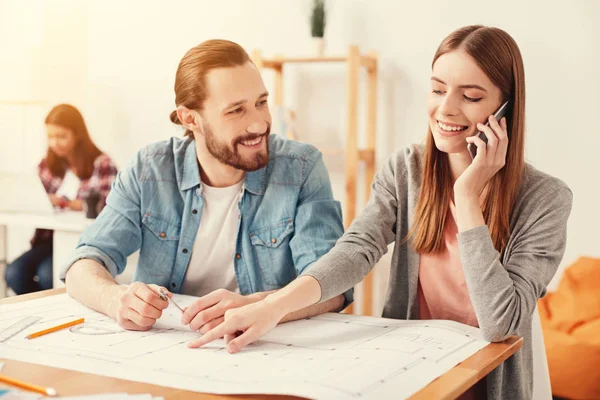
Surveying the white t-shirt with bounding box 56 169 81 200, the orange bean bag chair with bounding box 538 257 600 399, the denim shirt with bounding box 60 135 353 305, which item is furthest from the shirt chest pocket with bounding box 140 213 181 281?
the white t-shirt with bounding box 56 169 81 200

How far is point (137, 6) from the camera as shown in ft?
13.0

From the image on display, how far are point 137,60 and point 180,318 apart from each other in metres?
2.97

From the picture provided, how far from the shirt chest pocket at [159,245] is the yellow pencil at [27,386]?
0.72 m

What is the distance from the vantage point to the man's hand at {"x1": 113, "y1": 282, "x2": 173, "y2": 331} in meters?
1.17

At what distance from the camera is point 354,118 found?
3.25 metres

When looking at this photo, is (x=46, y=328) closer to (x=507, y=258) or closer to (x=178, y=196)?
(x=178, y=196)

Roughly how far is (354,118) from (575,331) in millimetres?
1311

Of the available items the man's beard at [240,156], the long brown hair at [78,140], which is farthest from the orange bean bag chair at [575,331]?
the long brown hair at [78,140]

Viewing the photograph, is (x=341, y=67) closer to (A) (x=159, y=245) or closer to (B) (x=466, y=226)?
(A) (x=159, y=245)

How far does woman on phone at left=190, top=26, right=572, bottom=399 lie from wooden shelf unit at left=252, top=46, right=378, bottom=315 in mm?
1683

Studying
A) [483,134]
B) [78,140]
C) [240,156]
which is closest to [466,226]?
[483,134]

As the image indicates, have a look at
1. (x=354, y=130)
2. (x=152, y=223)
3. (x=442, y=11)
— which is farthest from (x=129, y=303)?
(x=442, y=11)

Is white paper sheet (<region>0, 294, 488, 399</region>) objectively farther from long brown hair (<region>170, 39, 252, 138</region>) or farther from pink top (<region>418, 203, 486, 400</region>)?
long brown hair (<region>170, 39, 252, 138</region>)

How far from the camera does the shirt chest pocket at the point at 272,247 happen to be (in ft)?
5.34
